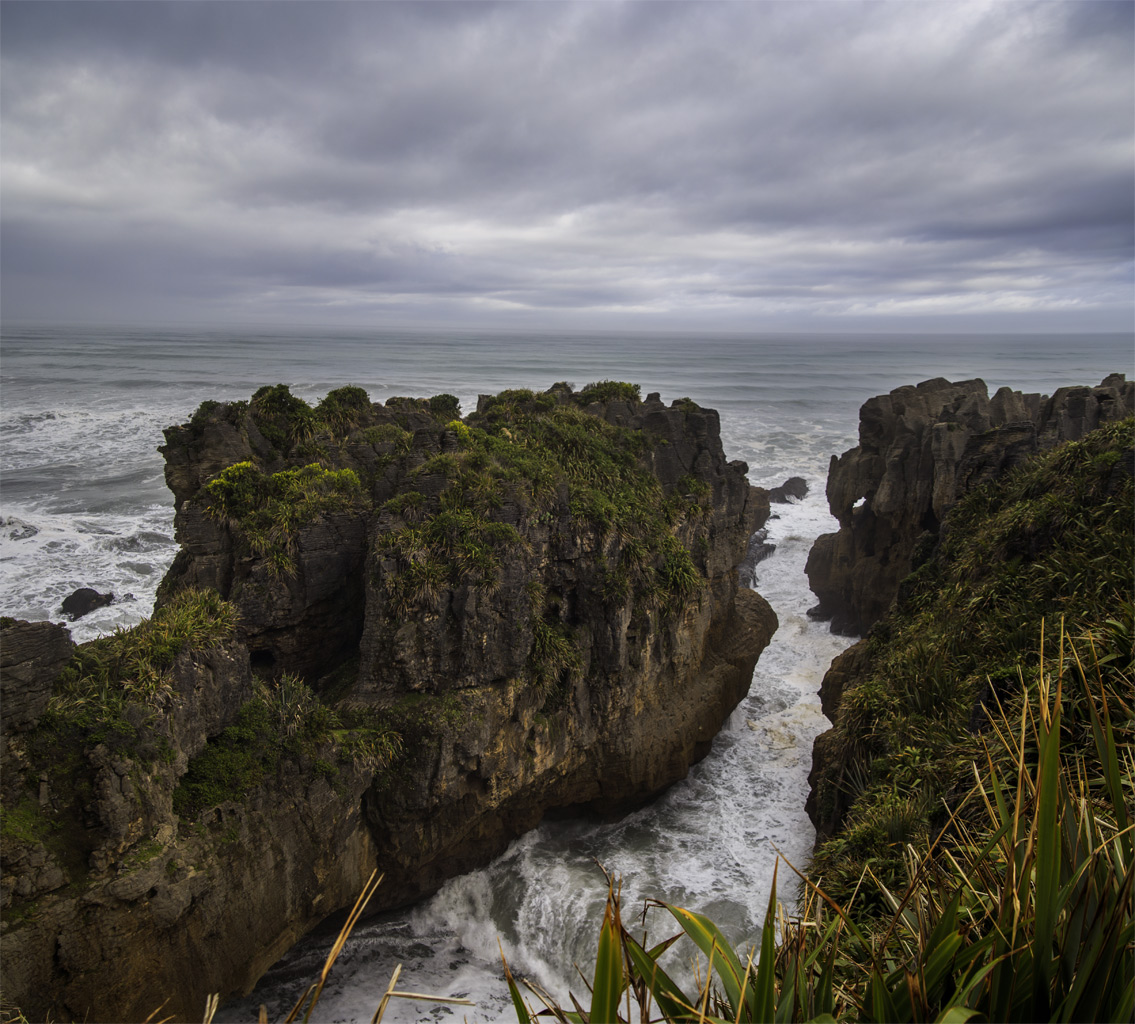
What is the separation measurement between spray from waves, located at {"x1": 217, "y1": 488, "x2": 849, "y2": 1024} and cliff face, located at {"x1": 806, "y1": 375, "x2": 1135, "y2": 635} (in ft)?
25.2

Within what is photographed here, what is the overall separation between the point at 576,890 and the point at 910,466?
58.9 ft

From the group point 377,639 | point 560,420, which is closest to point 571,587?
point 377,639

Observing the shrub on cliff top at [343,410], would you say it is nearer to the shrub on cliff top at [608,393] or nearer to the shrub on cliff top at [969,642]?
the shrub on cliff top at [608,393]

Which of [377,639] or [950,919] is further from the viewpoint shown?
[377,639]

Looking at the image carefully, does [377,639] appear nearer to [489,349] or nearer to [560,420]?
[560,420]

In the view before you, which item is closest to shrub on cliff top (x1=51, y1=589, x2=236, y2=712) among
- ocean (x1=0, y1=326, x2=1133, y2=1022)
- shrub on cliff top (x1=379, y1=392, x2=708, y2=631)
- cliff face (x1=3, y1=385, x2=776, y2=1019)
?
cliff face (x1=3, y1=385, x2=776, y2=1019)

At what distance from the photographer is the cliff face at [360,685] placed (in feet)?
28.8

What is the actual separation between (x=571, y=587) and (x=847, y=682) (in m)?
6.72

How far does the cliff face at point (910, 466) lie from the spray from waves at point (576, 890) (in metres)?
7.69

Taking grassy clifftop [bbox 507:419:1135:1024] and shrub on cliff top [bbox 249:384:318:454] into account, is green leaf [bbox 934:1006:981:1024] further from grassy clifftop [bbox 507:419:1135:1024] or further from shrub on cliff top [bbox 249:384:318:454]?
shrub on cliff top [bbox 249:384:318:454]

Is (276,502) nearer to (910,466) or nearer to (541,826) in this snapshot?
(541,826)

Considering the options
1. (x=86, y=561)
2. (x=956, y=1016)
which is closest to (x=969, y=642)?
(x=956, y=1016)

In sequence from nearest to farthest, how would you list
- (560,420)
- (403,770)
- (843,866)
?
(843,866)
(403,770)
(560,420)

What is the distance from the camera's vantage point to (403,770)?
1206 cm
